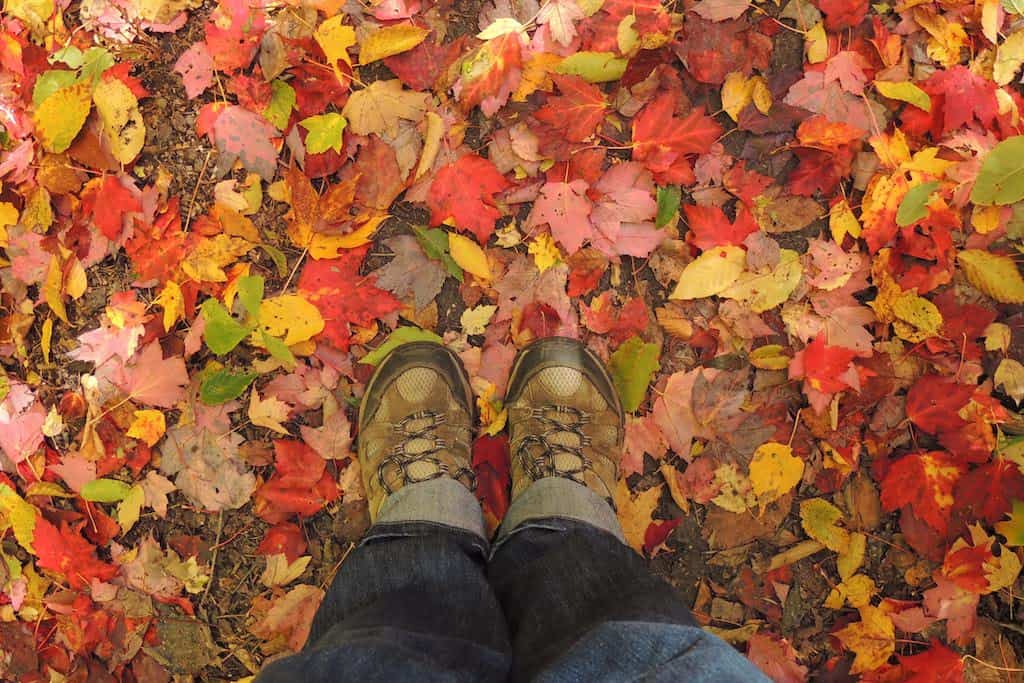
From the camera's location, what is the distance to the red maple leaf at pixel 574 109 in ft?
5.28

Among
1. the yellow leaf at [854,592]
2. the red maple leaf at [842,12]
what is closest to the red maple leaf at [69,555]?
the yellow leaf at [854,592]

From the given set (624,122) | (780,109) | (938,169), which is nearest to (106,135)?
(624,122)

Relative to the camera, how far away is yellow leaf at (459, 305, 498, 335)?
5.48 feet

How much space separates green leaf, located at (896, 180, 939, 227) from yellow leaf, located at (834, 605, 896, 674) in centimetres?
101

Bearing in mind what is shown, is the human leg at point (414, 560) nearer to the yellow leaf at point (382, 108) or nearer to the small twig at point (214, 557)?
the small twig at point (214, 557)

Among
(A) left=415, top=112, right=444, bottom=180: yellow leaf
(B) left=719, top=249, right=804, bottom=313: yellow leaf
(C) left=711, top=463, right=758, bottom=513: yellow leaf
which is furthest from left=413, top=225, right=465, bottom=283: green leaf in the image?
(C) left=711, top=463, right=758, bottom=513: yellow leaf

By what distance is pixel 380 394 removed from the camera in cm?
163

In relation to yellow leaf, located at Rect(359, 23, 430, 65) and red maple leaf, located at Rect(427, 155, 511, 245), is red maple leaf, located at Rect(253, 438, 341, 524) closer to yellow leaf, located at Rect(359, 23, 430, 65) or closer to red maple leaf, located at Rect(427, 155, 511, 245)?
red maple leaf, located at Rect(427, 155, 511, 245)

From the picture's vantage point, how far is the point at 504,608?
129cm

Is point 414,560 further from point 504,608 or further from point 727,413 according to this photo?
point 727,413

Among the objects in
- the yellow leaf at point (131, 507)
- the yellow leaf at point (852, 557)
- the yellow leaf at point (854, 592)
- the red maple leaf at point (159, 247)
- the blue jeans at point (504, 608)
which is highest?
the red maple leaf at point (159, 247)

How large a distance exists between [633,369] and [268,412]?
0.95m

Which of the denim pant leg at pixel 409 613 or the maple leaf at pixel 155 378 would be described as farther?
the maple leaf at pixel 155 378

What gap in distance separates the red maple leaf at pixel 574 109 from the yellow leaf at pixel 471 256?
1.20 ft
